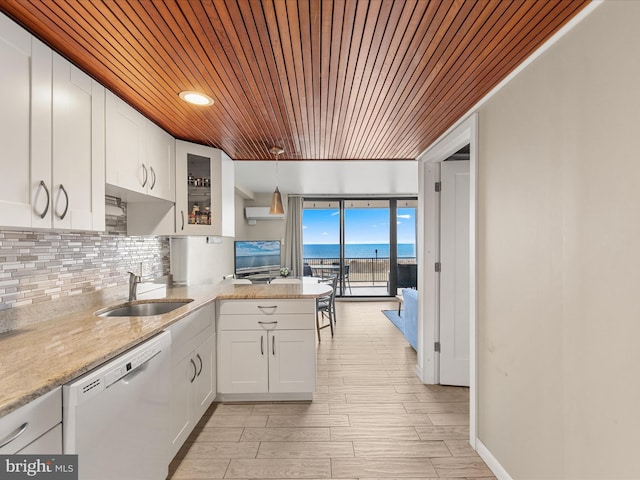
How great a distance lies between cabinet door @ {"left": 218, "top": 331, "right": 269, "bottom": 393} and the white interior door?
1676 millimetres

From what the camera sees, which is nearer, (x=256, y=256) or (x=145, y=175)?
(x=145, y=175)

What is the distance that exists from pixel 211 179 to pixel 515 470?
295cm

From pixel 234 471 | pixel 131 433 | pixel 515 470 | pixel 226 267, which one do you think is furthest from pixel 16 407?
pixel 226 267

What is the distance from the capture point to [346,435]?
215cm

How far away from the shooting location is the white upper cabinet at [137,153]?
1794 mm

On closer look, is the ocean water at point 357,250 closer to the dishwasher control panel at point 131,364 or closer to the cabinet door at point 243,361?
the cabinet door at point 243,361

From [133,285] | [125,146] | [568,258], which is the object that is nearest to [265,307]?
[133,285]

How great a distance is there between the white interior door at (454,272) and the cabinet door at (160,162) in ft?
7.92

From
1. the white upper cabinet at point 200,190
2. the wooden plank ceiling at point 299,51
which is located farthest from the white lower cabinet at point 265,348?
the wooden plank ceiling at point 299,51

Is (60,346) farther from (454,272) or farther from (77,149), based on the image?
(454,272)

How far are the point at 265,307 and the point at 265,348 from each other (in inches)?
13.5

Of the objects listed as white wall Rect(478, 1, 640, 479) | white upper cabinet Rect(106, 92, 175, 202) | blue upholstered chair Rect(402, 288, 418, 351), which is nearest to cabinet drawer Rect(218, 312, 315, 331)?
white upper cabinet Rect(106, 92, 175, 202)

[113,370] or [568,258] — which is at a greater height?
[568,258]

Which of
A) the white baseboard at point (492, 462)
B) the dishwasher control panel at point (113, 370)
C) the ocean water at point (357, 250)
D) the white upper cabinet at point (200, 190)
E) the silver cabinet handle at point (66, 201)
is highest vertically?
the white upper cabinet at point (200, 190)
